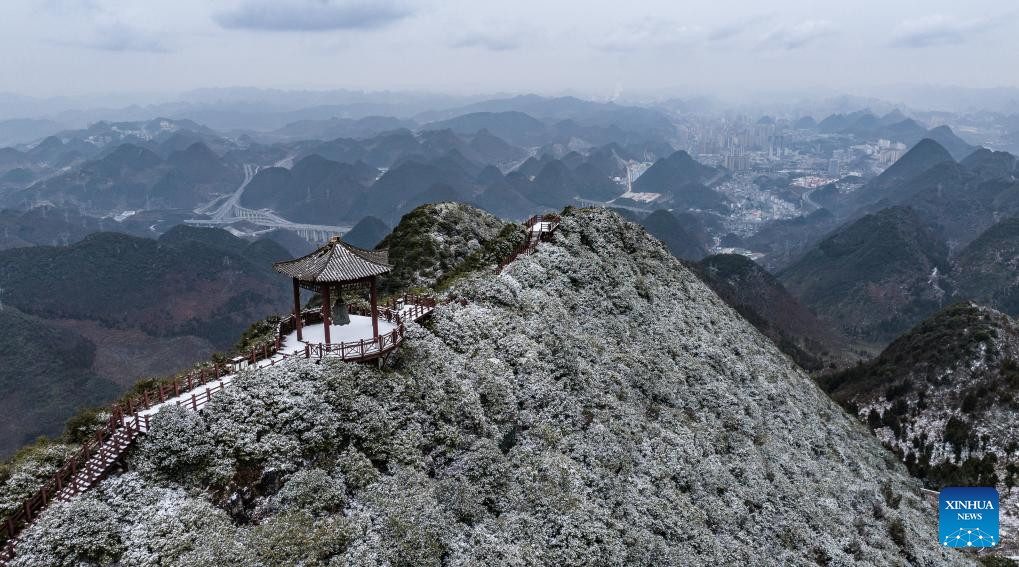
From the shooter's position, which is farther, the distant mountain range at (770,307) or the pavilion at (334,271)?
the distant mountain range at (770,307)

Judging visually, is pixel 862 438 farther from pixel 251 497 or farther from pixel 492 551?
pixel 251 497

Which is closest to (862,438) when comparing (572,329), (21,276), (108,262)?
(572,329)

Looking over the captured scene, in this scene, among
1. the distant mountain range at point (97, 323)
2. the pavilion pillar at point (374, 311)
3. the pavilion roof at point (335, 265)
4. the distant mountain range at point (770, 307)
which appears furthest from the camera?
the distant mountain range at point (770, 307)

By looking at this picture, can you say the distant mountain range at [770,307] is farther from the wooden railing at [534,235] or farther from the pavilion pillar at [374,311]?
the pavilion pillar at [374,311]

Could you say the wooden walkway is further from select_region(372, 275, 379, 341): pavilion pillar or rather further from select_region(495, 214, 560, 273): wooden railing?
select_region(495, 214, 560, 273): wooden railing

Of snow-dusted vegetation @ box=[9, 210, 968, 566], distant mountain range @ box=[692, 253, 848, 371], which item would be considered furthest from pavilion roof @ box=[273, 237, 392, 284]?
distant mountain range @ box=[692, 253, 848, 371]

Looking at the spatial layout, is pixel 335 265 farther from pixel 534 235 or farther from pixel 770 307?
pixel 770 307

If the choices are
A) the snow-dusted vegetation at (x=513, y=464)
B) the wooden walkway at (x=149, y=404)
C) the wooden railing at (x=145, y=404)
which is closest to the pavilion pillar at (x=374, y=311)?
the wooden railing at (x=145, y=404)

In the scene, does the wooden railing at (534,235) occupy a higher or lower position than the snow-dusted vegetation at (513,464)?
higher
